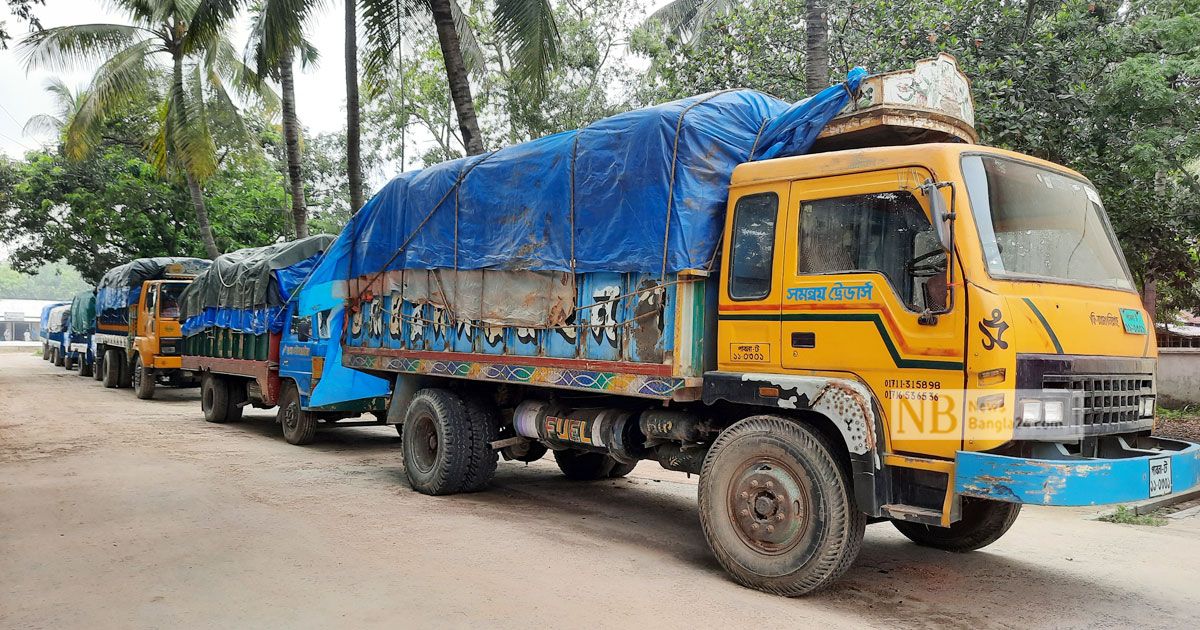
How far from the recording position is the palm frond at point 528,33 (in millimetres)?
13438

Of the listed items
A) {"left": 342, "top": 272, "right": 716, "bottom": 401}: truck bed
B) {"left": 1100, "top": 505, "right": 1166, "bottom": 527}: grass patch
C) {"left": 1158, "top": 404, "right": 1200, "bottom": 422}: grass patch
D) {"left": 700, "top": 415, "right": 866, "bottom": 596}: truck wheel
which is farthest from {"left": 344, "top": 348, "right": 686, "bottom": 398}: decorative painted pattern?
Answer: {"left": 1158, "top": 404, "right": 1200, "bottom": 422}: grass patch

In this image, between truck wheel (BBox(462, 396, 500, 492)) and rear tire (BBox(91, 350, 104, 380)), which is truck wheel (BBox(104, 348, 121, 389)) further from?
truck wheel (BBox(462, 396, 500, 492))

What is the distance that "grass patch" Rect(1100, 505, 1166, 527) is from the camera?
7895 millimetres

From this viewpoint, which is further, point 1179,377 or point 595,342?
point 1179,377

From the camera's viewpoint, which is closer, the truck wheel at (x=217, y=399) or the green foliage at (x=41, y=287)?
the truck wheel at (x=217, y=399)

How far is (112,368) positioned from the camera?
22547mm

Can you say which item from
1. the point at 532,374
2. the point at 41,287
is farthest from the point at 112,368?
the point at 41,287

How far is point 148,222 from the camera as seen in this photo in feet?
92.4

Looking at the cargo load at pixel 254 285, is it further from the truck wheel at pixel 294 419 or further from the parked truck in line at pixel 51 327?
the parked truck in line at pixel 51 327

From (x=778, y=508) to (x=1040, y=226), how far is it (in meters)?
2.29

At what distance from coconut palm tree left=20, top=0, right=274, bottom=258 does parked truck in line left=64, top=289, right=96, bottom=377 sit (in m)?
4.56

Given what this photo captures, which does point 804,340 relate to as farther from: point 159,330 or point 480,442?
point 159,330

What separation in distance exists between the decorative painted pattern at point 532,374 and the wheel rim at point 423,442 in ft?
1.66

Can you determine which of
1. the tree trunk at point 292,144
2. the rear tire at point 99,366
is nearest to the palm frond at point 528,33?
the tree trunk at point 292,144
